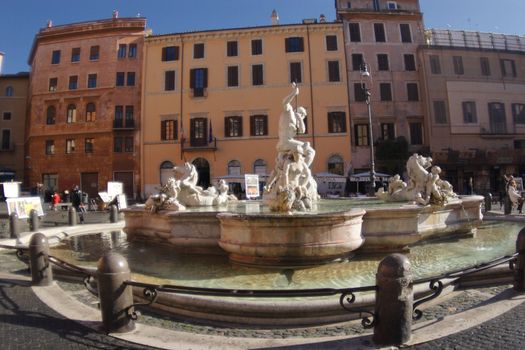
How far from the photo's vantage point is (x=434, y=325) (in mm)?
3469

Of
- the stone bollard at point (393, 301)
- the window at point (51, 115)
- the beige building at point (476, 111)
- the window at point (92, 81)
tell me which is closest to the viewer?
the stone bollard at point (393, 301)

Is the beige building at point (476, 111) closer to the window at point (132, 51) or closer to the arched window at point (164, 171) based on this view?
the arched window at point (164, 171)

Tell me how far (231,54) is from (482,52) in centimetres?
2170

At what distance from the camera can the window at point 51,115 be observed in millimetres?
33656

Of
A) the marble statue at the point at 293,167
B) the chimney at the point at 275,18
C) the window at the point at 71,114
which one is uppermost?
the chimney at the point at 275,18

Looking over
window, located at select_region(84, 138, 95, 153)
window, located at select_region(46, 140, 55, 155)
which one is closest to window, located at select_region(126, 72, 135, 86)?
window, located at select_region(84, 138, 95, 153)

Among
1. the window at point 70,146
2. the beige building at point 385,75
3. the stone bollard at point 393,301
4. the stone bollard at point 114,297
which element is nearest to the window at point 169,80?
the window at point 70,146

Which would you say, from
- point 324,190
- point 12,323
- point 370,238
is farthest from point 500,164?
point 12,323

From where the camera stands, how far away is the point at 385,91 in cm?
3194

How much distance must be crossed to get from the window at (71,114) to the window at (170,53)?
8.87 metres

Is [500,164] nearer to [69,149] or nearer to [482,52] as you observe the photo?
[482,52]

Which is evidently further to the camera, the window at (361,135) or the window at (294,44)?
the window at (294,44)

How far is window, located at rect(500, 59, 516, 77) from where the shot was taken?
111 feet

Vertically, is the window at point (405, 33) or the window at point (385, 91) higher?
the window at point (405, 33)
